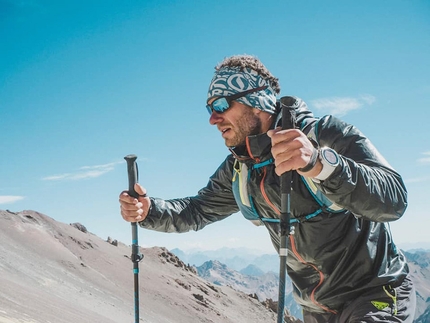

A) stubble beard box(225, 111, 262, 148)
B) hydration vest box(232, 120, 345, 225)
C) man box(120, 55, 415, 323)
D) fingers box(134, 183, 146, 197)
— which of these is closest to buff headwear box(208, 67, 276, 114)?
man box(120, 55, 415, 323)

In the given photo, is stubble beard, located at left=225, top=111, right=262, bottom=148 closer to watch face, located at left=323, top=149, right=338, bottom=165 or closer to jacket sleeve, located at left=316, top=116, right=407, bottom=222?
jacket sleeve, located at left=316, top=116, right=407, bottom=222

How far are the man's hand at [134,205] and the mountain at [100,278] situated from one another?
16110mm

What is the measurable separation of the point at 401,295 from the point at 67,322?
10.3m

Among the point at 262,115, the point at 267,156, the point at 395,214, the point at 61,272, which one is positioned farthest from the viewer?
the point at 61,272

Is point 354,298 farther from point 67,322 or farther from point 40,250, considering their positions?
point 40,250

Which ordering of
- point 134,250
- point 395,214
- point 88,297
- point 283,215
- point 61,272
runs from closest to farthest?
point 395,214, point 283,215, point 134,250, point 88,297, point 61,272

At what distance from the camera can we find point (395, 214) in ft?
10.3

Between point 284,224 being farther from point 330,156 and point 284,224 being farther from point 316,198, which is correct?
point 330,156

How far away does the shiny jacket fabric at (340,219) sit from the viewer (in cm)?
303

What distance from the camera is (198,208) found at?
5.72 metres

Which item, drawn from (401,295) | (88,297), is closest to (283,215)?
(401,295)

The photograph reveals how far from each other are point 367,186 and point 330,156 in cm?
33

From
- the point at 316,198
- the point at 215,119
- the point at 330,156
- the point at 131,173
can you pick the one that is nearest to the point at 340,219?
the point at 316,198

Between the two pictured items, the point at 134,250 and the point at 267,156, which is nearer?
the point at 267,156
